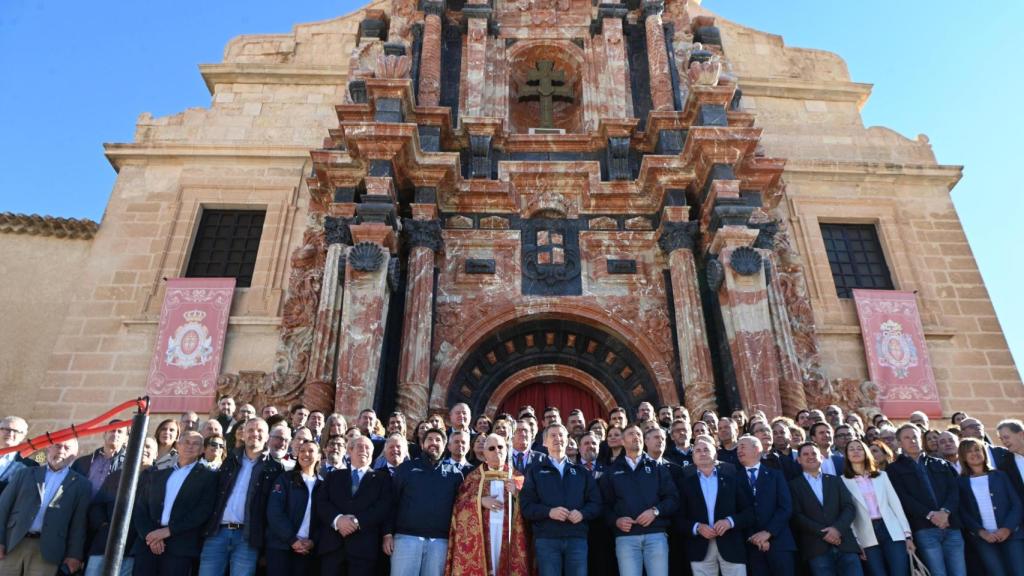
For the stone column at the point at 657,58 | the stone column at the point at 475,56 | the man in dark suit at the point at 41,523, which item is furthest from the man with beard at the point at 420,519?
the stone column at the point at 657,58

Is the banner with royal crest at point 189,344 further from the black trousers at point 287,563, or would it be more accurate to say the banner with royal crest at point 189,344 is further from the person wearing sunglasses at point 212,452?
the black trousers at point 287,563

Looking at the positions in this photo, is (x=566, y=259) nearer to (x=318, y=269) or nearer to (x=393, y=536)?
(x=318, y=269)

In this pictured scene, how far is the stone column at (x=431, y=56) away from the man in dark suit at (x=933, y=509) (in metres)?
9.47

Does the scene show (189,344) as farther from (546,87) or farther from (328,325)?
(546,87)

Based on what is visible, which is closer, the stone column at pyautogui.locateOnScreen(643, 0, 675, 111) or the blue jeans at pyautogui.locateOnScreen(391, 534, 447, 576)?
the blue jeans at pyautogui.locateOnScreen(391, 534, 447, 576)

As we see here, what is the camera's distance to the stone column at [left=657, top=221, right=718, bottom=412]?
32.3ft

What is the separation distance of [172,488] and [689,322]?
7218 mm

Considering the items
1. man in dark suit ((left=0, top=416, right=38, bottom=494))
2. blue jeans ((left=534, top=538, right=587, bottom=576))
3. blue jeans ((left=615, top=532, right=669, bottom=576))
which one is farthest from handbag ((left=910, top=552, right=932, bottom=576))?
man in dark suit ((left=0, top=416, right=38, bottom=494))

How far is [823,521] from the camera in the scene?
5.55 metres

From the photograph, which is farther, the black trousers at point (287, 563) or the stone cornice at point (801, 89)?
the stone cornice at point (801, 89)

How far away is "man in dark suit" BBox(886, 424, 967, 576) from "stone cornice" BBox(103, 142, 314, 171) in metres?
11.8

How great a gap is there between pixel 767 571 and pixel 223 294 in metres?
9.93

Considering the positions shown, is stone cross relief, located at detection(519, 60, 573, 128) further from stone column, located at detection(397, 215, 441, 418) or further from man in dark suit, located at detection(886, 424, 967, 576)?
man in dark suit, located at detection(886, 424, 967, 576)

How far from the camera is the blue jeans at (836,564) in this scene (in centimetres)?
542
